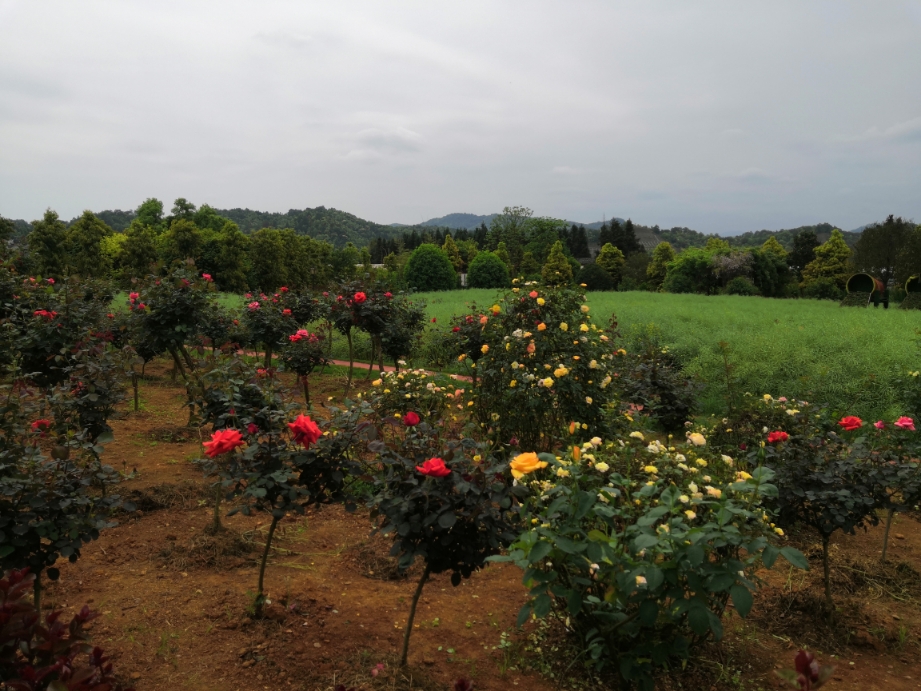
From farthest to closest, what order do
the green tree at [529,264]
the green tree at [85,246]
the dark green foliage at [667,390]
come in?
the green tree at [529,264], the green tree at [85,246], the dark green foliage at [667,390]

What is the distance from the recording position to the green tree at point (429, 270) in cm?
3653

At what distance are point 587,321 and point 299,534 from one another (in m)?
2.90

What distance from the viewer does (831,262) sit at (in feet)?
138

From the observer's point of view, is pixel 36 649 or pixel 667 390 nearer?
pixel 36 649

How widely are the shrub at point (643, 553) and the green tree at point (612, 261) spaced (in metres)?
51.4

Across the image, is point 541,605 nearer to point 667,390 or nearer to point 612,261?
point 667,390

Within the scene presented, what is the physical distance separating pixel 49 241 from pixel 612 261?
138 ft

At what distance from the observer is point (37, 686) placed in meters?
1.25

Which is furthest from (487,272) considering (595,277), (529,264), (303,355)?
(303,355)

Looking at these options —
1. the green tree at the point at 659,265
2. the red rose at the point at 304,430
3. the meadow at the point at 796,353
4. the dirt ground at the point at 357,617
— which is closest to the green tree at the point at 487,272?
the green tree at the point at 659,265

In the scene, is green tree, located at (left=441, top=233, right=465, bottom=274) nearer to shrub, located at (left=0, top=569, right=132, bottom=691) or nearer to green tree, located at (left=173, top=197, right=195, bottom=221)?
green tree, located at (left=173, top=197, right=195, bottom=221)

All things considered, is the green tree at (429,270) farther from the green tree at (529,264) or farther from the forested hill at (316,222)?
the forested hill at (316,222)

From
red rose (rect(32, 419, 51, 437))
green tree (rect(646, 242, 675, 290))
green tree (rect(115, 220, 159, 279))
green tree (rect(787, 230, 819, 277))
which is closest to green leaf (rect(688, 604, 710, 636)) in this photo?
red rose (rect(32, 419, 51, 437))

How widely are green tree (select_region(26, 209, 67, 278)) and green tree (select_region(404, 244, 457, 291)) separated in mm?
18068
